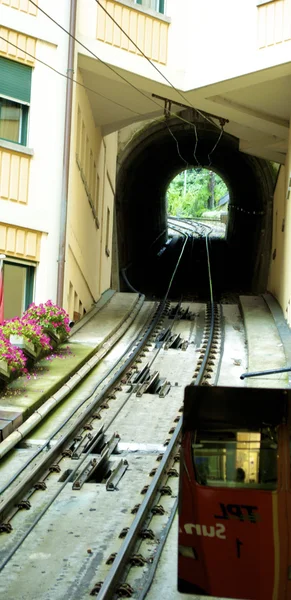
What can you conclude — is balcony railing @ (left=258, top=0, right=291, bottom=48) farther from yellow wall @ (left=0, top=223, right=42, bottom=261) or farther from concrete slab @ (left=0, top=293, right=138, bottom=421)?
concrete slab @ (left=0, top=293, right=138, bottom=421)

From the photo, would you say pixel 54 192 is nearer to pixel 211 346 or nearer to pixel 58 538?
pixel 211 346

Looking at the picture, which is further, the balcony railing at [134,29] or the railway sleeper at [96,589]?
the balcony railing at [134,29]

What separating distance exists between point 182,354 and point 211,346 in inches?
28.4

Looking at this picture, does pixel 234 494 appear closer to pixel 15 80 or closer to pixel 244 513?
pixel 244 513

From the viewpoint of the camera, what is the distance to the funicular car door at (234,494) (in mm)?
7207

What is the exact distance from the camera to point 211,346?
712 inches

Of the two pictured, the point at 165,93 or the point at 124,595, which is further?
the point at 165,93

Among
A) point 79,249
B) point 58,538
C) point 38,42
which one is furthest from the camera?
point 79,249

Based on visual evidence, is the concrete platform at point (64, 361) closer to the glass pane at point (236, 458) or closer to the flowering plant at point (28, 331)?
the flowering plant at point (28, 331)

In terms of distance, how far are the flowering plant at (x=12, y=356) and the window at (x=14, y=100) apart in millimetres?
4732

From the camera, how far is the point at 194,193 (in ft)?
260

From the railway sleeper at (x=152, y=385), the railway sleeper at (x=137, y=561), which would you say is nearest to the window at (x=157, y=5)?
the railway sleeper at (x=152, y=385)

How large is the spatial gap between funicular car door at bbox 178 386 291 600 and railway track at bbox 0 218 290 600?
85 centimetres

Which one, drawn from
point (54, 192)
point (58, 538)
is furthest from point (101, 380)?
point (58, 538)
